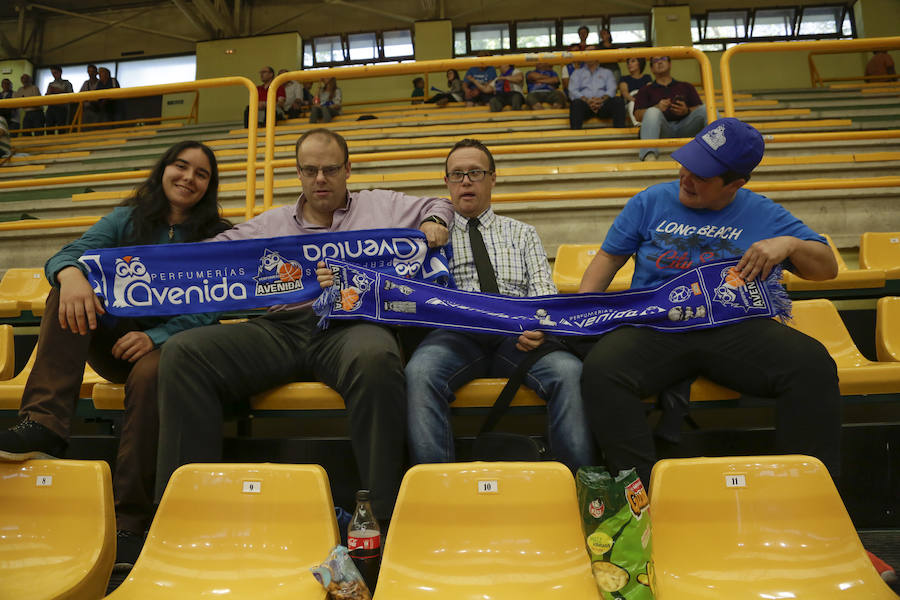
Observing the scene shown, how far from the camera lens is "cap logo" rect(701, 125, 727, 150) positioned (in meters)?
1.91

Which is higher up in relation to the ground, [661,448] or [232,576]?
[661,448]

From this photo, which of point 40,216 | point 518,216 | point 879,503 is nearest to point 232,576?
point 879,503

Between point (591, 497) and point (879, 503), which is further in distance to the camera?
point (879, 503)

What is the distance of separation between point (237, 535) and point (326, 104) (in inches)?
327

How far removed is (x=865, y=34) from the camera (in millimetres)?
10664

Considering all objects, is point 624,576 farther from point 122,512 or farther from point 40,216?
point 40,216

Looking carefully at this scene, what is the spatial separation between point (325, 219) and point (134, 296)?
73cm

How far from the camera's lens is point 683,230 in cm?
205

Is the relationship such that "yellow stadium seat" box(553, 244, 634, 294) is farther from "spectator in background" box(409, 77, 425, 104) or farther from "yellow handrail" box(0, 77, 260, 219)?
"spectator in background" box(409, 77, 425, 104)

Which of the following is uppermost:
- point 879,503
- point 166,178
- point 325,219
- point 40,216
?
point 40,216

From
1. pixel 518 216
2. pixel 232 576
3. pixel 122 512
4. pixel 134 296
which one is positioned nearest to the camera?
pixel 232 576

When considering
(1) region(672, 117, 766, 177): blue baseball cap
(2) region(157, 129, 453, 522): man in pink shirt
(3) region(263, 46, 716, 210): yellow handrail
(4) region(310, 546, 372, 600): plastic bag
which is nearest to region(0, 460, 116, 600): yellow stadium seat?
(2) region(157, 129, 453, 522): man in pink shirt

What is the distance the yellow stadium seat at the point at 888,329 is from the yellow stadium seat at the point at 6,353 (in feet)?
11.5

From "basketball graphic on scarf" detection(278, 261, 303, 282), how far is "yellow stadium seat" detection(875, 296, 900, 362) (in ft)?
7.16
